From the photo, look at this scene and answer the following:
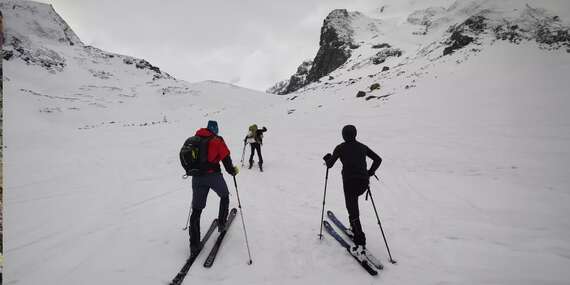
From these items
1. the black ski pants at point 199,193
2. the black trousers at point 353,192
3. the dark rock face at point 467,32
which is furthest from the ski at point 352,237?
the dark rock face at point 467,32

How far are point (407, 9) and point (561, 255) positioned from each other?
169837mm

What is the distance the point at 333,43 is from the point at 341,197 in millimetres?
105586

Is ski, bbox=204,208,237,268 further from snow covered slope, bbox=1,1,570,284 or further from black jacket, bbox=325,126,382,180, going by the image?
black jacket, bbox=325,126,382,180

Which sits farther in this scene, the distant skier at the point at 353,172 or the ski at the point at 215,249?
the distant skier at the point at 353,172

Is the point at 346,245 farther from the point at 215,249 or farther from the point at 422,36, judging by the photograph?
the point at 422,36

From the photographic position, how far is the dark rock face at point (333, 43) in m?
97.7

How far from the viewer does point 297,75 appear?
433ft

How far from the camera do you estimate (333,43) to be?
10362 centimetres

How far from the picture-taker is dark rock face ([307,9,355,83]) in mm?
97688

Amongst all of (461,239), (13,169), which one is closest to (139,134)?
(13,169)

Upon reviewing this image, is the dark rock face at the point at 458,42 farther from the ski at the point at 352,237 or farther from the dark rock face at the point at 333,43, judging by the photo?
the dark rock face at the point at 333,43

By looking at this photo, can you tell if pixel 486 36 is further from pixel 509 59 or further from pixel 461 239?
pixel 461 239

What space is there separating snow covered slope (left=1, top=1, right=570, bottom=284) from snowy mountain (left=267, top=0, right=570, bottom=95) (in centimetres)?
565

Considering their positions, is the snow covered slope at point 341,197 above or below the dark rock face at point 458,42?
below
